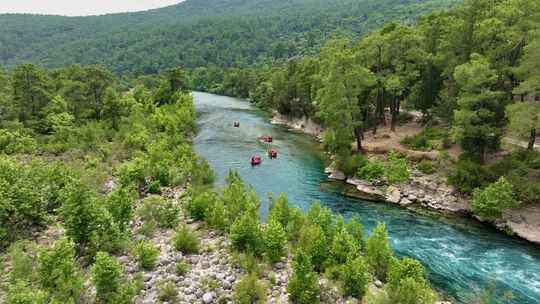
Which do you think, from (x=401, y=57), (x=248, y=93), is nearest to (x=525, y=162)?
(x=401, y=57)

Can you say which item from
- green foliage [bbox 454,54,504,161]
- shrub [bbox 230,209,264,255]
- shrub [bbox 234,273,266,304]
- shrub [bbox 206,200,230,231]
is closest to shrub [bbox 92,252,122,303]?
shrub [bbox 234,273,266,304]

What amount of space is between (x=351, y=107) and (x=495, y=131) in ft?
43.2

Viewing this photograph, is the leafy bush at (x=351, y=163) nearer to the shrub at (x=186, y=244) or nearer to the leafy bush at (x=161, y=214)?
the leafy bush at (x=161, y=214)

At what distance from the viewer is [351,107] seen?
124 ft

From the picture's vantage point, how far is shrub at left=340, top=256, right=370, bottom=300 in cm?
1500

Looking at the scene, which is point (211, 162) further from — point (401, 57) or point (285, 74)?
point (285, 74)

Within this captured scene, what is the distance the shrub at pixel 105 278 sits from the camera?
43.3ft

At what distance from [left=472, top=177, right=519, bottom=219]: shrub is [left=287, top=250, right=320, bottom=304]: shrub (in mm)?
16602

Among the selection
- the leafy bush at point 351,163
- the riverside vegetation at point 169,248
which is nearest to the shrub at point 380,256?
the riverside vegetation at point 169,248

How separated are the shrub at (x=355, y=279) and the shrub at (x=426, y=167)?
19739 mm

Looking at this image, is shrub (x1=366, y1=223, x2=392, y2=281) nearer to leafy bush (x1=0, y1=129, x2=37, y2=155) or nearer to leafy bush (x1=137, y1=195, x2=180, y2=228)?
leafy bush (x1=137, y1=195, x2=180, y2=228)

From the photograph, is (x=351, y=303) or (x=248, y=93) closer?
(x=351, y=303)

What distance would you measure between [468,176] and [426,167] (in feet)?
13.7

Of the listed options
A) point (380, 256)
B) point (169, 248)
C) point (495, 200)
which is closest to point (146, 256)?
point (169, 248)
